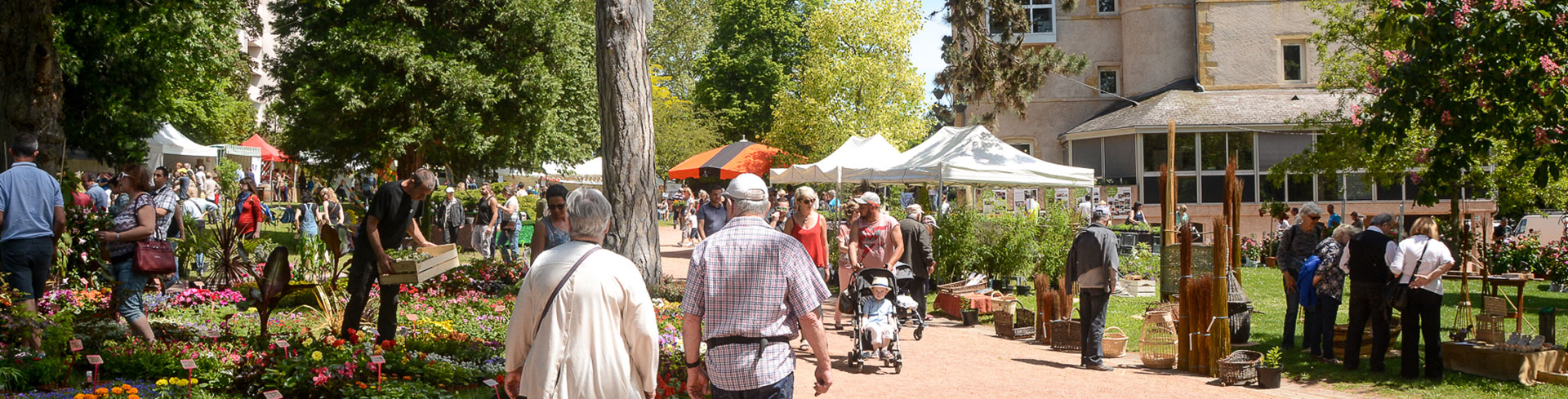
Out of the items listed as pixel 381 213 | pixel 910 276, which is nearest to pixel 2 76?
pixel 381 213

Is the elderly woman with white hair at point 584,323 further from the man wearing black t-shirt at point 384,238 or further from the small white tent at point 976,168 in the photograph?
the small white tent at point 976,168

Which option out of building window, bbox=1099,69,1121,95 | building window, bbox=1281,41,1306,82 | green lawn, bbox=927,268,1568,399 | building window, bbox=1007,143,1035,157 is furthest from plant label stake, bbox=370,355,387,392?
building window, bbox=1281,41,1306,82

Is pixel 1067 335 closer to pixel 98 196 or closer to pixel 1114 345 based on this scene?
pixel 1114 345

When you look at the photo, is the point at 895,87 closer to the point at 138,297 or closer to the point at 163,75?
the point at 163,75

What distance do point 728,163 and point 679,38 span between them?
29.4 m

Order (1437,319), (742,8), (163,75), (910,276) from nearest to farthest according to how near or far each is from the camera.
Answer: (1437,319) < (910,276) < (163,75) < (742,8)

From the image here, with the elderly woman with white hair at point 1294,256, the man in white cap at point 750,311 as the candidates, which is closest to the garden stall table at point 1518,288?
the elderly woman with white hair at point 1294,256

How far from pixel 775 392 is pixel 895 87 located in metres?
33.7

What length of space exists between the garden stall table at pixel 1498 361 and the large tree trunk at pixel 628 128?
797 cm

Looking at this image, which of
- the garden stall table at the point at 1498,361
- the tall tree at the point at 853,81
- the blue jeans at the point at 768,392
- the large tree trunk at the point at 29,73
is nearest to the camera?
the blue jeans at the point at 768,392

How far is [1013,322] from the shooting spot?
39.5 ft

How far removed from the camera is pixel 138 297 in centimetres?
815

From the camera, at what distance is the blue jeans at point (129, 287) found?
25.6ft

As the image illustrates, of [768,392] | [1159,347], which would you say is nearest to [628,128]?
[1159,347]
